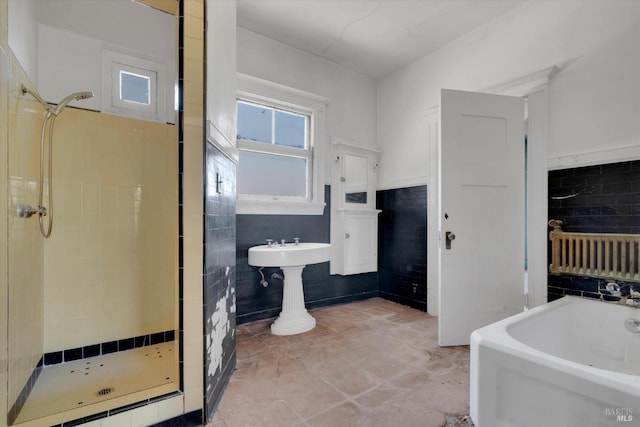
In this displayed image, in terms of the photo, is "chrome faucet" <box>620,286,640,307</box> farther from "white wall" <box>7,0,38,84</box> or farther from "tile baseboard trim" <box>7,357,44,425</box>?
"white wall" <box>7,0,38,84</box>

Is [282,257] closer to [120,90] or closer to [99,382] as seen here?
[99,382]

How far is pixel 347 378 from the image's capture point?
178 centimetres

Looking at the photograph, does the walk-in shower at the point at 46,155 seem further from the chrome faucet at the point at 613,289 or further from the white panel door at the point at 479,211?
the chrome faucet at the point at 613,289

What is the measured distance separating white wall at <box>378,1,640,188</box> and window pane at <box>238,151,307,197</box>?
1.55 meters

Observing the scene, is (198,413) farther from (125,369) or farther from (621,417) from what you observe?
(621,417)

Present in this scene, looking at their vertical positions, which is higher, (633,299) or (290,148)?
(290,148)

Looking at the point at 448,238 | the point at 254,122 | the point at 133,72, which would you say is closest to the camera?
the point at 133,72

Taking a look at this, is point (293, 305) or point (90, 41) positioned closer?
point (90, 41)

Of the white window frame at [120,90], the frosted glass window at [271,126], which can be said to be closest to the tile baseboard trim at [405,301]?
the frosted glass window at [271,126]

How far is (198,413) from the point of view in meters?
1.38

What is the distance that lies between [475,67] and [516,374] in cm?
258

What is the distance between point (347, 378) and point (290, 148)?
2131mm

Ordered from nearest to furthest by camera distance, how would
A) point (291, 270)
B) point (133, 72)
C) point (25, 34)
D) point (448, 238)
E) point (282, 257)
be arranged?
point (25, 34) < point (133, 72) < point (448, 238) < point (282, 257) < point (291, 270)

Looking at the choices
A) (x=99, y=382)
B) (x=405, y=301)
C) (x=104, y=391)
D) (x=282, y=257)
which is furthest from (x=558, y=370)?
(x=405, y=301)
